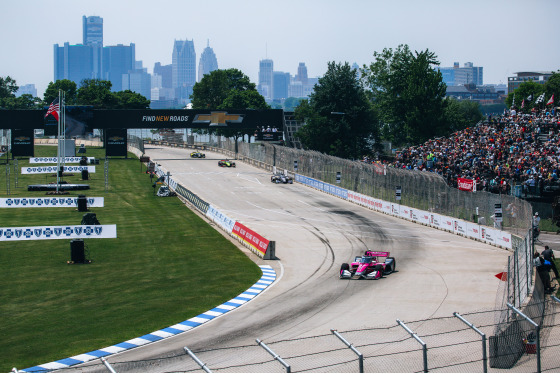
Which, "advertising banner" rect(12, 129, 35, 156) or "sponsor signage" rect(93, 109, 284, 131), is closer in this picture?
"advertising banner" rect(12, 129, 35, 156)

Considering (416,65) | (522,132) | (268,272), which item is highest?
(416,65)

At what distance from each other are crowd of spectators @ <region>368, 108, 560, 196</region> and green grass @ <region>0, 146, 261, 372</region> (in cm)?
2223

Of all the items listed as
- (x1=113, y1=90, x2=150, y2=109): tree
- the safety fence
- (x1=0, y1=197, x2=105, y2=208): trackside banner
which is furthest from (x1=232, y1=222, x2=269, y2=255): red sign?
(x1=113, y1=90, x2=150, y2=109): tree

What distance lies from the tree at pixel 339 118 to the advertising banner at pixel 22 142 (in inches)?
1400

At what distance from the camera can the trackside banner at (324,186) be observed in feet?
209

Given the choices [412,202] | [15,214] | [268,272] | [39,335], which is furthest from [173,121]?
[39,335]

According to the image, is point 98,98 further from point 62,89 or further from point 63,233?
point 63,233

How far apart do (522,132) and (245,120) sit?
4735 centimetres

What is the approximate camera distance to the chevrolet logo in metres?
100

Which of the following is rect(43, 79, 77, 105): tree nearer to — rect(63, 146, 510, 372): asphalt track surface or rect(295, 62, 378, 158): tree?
rect(295, 62, 378, 158): tree

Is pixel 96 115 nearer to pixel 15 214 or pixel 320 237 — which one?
pixel 15 214

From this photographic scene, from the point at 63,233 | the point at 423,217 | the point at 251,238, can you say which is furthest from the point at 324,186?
the point at 63,233

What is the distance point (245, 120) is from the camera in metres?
101

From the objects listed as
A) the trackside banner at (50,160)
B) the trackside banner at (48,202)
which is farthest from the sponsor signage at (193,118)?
the trackside banner at (48,202)
